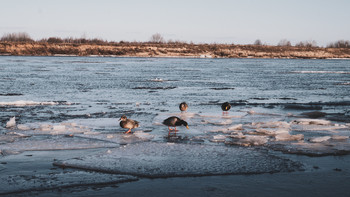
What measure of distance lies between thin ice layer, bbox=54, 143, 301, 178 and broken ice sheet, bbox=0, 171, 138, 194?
11.4 inches

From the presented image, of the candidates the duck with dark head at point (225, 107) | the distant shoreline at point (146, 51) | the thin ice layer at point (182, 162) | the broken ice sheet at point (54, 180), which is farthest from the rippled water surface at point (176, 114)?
the distant shoreline at point (146, 51)

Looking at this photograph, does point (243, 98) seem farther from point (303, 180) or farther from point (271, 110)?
point (303, 180)

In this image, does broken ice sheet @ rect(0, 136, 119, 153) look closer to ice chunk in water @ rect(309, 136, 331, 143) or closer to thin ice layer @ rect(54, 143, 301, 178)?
thin ice layer @ rect(54, 143, 301, 178)

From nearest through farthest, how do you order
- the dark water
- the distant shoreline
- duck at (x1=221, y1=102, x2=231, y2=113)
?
the dark water
duck at (x1=221, y1=102, x2=231, y2=113)
the distant shoreline

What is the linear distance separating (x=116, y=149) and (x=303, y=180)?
367 cm

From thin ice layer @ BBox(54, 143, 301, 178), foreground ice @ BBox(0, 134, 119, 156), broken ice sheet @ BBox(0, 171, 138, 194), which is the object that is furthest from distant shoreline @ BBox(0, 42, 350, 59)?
broken ice sheet @ BBox(0, 171, 138, 194)

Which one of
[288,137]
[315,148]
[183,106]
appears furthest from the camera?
[183,106]

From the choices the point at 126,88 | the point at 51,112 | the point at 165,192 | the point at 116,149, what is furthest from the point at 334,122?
the point at 126,88

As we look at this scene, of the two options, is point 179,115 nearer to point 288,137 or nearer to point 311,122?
point 311,122

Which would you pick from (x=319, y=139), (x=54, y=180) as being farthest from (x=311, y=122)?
(x=54, y=180)

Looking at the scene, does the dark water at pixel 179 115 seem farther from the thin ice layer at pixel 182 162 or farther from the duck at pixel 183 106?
the duck at pixel 183 106

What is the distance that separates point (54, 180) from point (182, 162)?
2.23m

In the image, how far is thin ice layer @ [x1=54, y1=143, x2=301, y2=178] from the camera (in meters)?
6.54

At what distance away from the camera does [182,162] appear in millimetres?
7020
